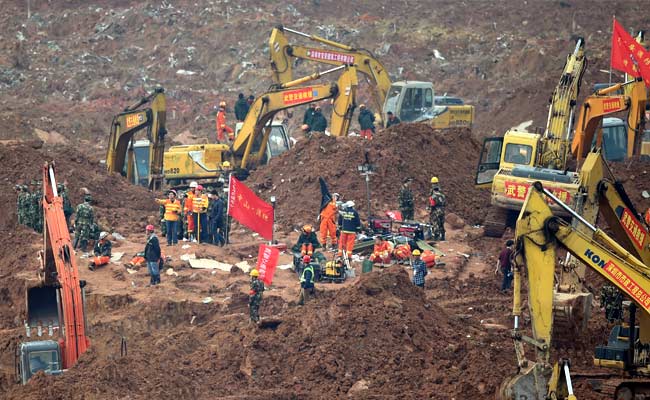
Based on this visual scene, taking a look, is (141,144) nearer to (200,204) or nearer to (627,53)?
(200,204)

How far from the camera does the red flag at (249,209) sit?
89.4 feet

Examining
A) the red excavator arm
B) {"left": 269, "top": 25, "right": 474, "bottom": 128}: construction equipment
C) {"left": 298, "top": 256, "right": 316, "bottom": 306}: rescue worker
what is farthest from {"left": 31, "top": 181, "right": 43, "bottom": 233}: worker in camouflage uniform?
{"left": 269, "top": 25, "right": 474, "bottom": 128}: construction equipment

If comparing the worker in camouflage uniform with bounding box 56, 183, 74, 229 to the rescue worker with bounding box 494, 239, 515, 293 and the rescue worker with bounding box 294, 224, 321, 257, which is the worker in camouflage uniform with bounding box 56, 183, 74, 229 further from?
the rescue worker with bounding box 494, 239, 515, 293

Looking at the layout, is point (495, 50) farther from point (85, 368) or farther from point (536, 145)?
point (85, 368)

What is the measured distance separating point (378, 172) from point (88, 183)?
25.2 feet

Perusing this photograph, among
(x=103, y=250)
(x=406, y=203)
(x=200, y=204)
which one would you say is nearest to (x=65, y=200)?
(x=103, y=250)

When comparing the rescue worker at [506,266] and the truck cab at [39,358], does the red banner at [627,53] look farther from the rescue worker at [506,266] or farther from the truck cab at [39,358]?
the truck cab at [39,358]

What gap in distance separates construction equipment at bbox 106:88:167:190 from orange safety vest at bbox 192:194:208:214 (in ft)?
17.0

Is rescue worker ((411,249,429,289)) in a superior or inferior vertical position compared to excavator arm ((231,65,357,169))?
inferior

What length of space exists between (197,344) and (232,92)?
106 ft

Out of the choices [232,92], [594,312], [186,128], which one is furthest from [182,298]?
[232,92]

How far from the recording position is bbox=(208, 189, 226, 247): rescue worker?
94.7 feet

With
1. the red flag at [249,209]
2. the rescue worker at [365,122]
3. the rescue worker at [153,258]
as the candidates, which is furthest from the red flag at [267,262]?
the rescue worker at [365,122]

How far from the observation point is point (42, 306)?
79.8ft
